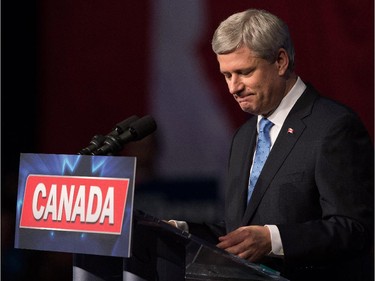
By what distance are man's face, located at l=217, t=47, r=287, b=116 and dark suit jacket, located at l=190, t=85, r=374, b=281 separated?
60 mm

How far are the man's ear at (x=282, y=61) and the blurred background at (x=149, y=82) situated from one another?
0.90m

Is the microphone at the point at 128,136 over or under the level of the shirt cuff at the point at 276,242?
over

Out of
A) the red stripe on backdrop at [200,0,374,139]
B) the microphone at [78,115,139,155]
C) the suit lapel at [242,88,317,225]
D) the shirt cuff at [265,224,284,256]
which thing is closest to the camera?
the microphone at [78,115,139,155]

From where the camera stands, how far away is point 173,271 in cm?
134

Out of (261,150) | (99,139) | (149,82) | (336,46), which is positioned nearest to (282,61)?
(261,150)

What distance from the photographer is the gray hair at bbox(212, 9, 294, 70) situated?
1703 millimetres

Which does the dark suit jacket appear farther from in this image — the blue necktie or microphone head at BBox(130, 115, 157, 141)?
microphone head at BBox(130, 115, 157, 141)

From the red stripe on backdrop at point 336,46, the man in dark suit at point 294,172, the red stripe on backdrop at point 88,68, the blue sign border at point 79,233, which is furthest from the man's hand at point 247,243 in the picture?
the red stripe on backdrop at point 88,68

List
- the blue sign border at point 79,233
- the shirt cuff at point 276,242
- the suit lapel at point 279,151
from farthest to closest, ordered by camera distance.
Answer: the suit lapel at point 279,151 → the shirt cuff at point 276,242 → the blue sign border at point 79,233

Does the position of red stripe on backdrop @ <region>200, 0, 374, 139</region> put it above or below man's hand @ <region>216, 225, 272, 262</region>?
above

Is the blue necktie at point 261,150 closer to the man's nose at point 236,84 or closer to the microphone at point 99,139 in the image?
the man's nose at point 236,84

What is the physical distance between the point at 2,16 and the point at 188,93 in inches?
36.7

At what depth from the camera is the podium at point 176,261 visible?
1.32 m

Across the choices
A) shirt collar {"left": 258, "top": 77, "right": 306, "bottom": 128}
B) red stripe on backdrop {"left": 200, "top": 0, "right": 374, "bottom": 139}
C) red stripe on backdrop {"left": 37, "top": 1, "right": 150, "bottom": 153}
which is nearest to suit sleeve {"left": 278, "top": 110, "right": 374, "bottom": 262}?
shirt collar {"left": 258, "top": 77, "right": 306, "bottom": 128}
